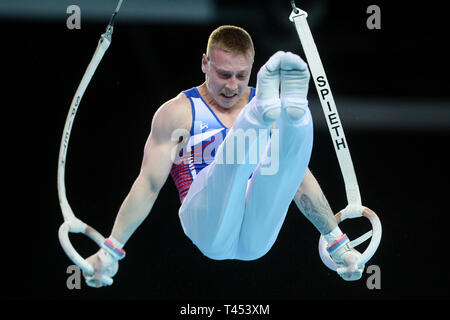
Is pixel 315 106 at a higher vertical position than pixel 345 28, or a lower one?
lower

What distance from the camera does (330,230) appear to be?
3.38m

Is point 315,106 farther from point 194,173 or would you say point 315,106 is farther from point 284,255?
point 194,173

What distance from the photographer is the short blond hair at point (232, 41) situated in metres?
3.33

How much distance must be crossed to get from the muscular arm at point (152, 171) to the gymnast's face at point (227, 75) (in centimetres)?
22

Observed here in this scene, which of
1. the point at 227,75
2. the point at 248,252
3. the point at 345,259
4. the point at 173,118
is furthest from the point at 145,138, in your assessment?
the point at 345,259

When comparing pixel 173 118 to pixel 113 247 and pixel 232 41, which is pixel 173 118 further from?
pixel 113 247

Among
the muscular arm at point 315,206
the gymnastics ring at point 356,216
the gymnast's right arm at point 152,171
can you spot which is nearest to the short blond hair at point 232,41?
the gymnast's right arm at point 152,171

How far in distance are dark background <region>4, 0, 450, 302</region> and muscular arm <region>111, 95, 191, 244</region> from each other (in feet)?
3.84

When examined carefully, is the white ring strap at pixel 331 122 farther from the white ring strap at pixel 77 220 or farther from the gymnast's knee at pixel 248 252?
the white ring strap at pixel 77 220

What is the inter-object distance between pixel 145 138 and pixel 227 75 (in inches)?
55.7
